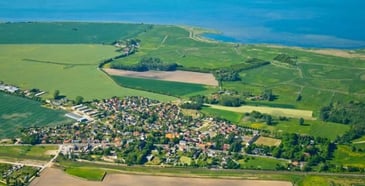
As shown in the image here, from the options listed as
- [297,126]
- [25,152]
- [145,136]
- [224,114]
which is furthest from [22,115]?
[297,126]

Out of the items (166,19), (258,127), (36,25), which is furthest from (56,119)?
(166,19)

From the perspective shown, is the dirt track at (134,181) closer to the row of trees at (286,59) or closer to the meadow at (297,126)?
the meadow at (297,126)

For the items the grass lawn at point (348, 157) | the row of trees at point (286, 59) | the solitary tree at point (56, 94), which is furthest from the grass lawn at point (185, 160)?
the row of trees at point (286, 59)

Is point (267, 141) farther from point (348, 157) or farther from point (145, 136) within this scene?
point (145, 136)

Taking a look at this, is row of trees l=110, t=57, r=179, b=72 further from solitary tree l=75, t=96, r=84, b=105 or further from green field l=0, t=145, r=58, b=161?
green field l=0, t=145, r=58, b=161

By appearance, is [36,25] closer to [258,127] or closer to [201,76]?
[201,76]

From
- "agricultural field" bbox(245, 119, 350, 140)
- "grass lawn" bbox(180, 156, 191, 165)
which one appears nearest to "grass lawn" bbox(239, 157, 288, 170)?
"grass lawn" bbox(180, 156, 191, 165)
